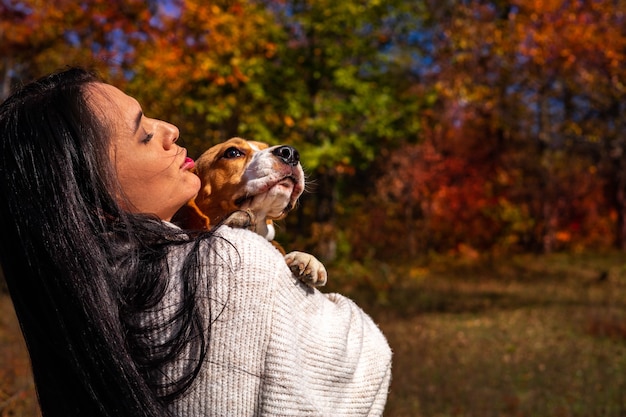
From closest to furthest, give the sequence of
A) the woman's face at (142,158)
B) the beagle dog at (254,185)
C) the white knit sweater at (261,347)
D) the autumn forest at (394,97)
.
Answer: the white knit sweater at (261,347) < the woman's face at (142,158) < the beagle dog at (254,185) < the autumn forest at (394,97)

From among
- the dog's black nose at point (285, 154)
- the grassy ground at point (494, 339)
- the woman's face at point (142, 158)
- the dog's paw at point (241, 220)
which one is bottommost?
the grassy ground at point (494, 339)

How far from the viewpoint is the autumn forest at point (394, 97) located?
10.8 metres

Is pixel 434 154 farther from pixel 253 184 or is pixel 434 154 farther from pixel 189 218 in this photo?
pixel 189 218

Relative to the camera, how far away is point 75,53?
1593 cm

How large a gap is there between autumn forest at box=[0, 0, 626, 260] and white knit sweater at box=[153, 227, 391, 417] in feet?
4.25

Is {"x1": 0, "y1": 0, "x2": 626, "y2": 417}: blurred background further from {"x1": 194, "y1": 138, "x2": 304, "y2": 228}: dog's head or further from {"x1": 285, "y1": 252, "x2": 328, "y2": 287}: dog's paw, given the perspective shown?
{"x1": 285, "y1": 252, "x2": 328, "y2": 287}: dog's paw

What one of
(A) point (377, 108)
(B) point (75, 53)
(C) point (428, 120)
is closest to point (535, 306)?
(C) point (428, 120)

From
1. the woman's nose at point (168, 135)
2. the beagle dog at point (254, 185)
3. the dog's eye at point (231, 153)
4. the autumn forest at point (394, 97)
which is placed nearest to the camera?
the woman's nose at point (168, 135)

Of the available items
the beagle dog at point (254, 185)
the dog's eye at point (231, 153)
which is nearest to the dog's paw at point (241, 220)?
the beagle dog at point (254, 185)

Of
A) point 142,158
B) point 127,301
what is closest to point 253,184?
point 142,158

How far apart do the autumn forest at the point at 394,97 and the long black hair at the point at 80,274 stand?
1.15 meters

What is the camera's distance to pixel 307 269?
7.11 feet

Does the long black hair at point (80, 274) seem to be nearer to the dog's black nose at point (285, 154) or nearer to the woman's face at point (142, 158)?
the woman's face at point (142, 158)

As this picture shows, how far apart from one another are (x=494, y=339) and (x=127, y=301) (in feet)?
32.4
